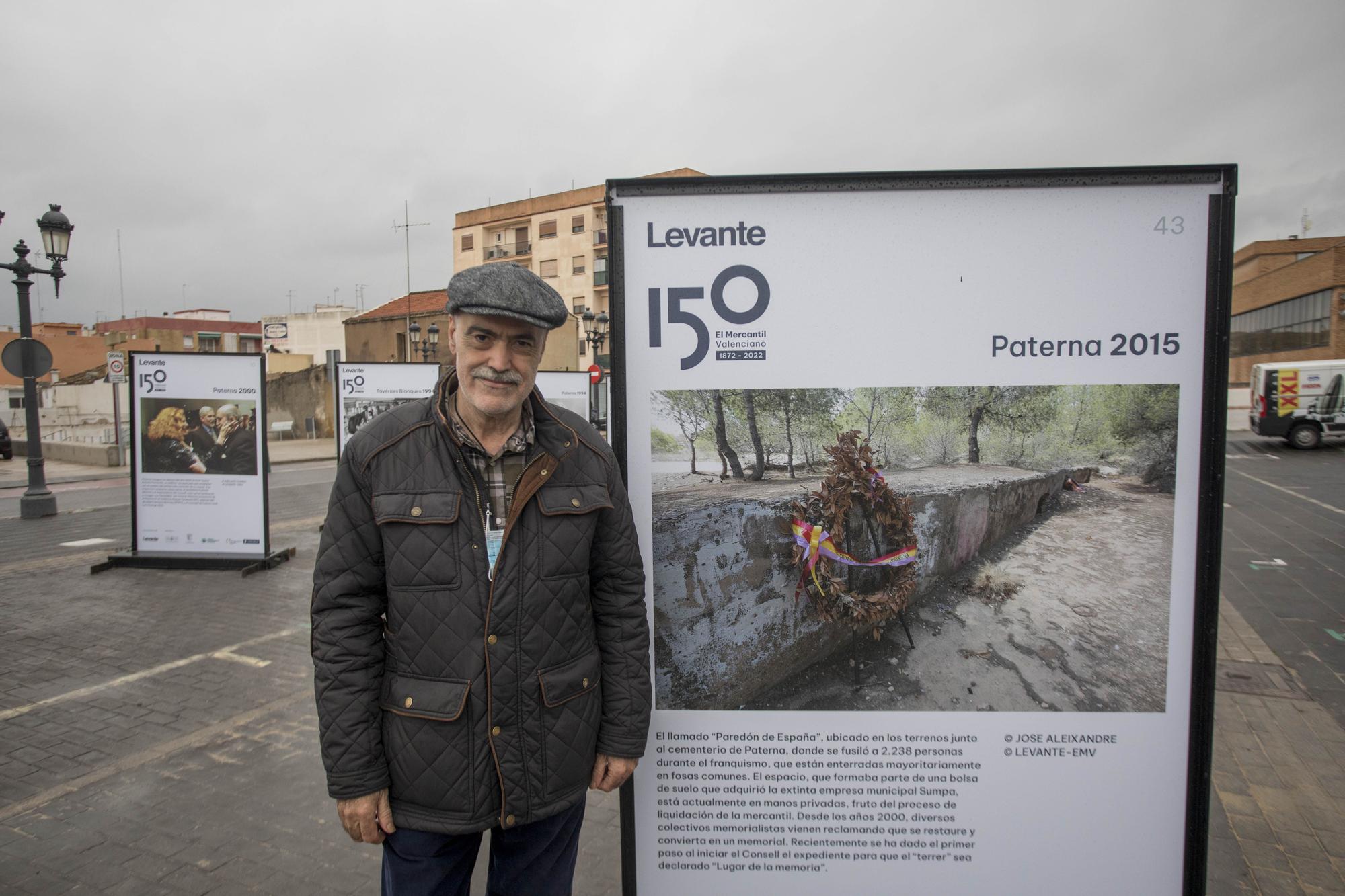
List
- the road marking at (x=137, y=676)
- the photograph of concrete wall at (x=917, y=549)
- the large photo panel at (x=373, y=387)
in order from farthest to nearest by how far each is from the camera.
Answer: the large photo panel at (x=373, y=387) → the road marking at (x=137, y=676) → the photograph of concrete wall at (x=917, y=549)

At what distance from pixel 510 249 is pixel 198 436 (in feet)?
177

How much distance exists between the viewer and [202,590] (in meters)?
7.95

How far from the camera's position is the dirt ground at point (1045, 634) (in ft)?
7.07

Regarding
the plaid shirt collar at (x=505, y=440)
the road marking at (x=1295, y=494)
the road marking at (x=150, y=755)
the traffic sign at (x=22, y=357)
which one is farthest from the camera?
the road marking at (x=1295, y=494)

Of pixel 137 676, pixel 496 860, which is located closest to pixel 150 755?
pixel 137 676

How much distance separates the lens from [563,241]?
186ft

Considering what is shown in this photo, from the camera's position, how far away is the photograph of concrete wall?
2.12 metres

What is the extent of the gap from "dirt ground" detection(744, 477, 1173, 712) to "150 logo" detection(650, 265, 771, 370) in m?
0.96

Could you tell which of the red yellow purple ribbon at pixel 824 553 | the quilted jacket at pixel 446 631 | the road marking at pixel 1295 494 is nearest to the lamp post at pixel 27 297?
the quilted jacket at pixel 446 631

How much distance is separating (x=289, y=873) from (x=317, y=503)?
13136mm

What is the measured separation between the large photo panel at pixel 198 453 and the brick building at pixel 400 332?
3786 cm

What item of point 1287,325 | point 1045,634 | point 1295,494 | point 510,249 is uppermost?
point 510,249

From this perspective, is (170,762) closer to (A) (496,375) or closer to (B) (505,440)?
(B) (505,440)

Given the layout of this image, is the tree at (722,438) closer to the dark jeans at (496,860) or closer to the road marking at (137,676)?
the dark jeans at (496,860)
